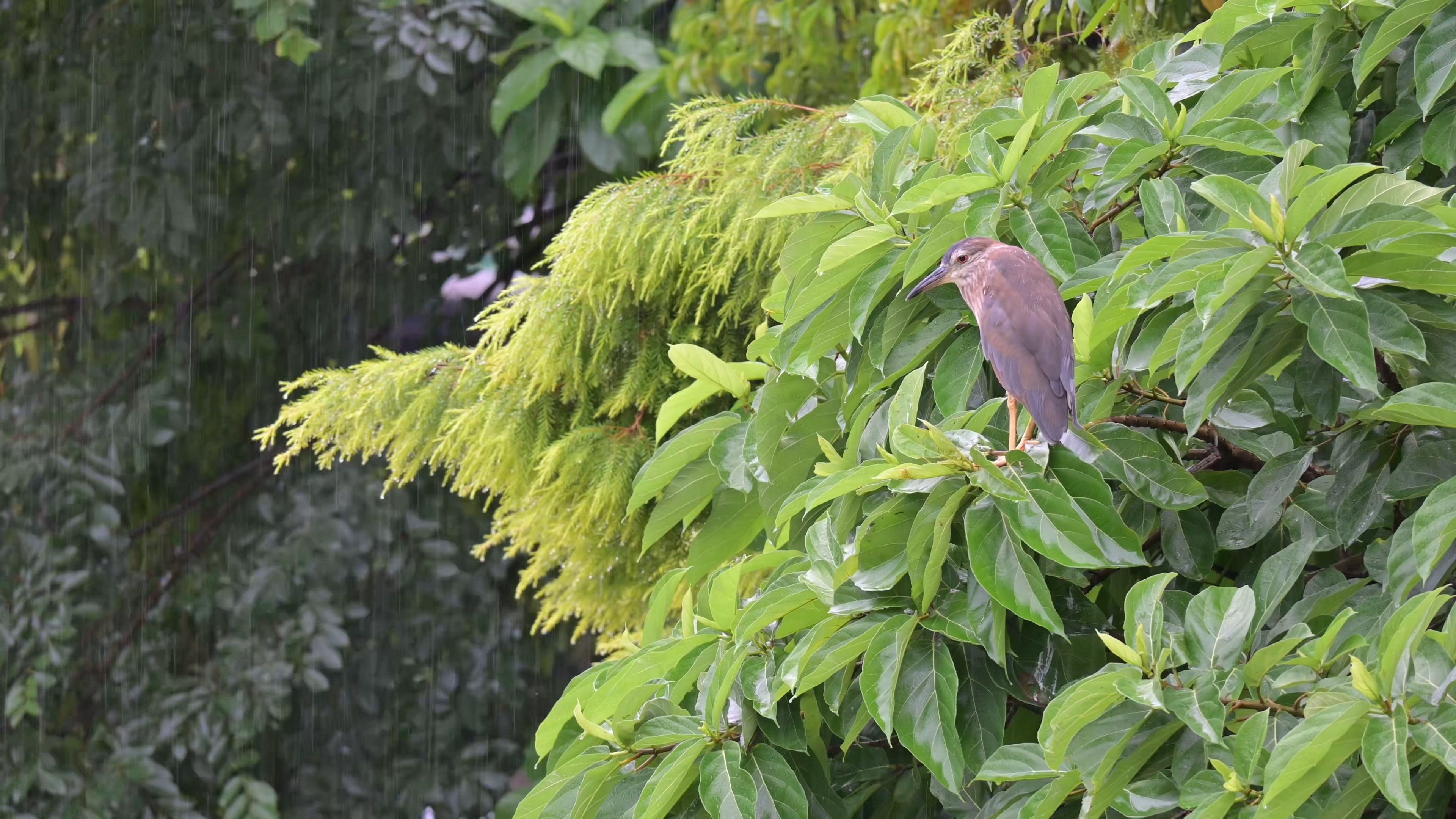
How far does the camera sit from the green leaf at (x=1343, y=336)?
958mm

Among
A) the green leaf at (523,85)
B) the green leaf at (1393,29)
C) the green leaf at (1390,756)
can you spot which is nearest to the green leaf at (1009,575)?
the green leaf at (1390,756)

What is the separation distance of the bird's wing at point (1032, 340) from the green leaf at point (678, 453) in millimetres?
360

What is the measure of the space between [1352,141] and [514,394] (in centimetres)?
168

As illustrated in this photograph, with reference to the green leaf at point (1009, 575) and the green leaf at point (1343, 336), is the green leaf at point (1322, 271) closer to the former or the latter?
the green leaf at point (1343, 336)

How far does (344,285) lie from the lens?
489 centimetres

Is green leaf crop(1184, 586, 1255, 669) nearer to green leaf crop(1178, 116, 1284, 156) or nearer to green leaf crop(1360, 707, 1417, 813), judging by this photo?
green leaf crop(1360, 707, 1417, 813)

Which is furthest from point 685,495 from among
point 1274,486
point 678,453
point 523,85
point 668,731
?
point 523,85

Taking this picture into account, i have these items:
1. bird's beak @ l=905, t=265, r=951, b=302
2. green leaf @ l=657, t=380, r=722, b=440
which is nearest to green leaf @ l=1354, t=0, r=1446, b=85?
bird's beak @ l=905, t=265, r=951, b=302

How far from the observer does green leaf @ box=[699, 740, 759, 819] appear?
111 cm

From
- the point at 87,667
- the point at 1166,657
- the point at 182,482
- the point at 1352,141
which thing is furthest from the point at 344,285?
the point at 1166,657

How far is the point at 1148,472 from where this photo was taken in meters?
1.15

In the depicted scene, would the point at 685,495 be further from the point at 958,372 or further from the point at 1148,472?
the point at 1148,472

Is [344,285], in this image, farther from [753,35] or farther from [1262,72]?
[1262,72]

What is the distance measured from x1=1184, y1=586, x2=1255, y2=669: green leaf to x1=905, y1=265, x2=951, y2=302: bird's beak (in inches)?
15.6
